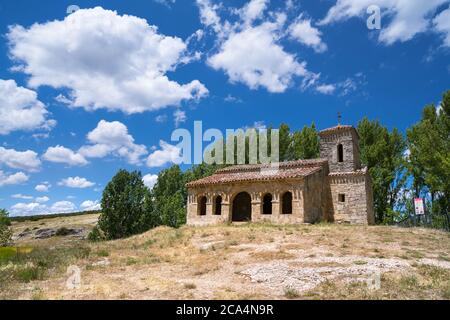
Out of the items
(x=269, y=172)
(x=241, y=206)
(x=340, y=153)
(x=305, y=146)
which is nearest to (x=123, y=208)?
(x=241, y=206)

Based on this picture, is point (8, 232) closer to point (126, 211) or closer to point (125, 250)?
point (126, 211)

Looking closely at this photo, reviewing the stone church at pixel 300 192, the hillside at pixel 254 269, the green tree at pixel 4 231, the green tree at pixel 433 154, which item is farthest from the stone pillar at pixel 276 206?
the green tree at pixel 4 231

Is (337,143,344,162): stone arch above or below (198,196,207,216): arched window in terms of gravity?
above

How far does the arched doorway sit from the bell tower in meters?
6.61

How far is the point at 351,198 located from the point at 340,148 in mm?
4172

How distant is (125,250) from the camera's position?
54.0 ft

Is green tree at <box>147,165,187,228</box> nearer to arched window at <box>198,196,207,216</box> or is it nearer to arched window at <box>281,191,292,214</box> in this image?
arched window at <box>198,196,207,216</box>

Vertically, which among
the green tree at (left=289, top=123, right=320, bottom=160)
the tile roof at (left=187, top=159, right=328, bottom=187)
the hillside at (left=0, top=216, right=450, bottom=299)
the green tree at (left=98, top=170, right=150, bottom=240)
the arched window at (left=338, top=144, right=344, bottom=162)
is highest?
the green tree at (left=289, top=123, right=320, bottom=160)

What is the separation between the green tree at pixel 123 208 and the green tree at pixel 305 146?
50.9 feet

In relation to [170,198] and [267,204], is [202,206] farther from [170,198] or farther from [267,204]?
[170,198]

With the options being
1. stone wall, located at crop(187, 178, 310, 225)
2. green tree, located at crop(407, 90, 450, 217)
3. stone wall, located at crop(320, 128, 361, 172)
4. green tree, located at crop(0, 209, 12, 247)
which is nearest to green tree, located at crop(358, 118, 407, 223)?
green tree, located at crop(407, 90, 450, 217)

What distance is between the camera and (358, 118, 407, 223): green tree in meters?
32.3

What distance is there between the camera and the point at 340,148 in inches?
1046
